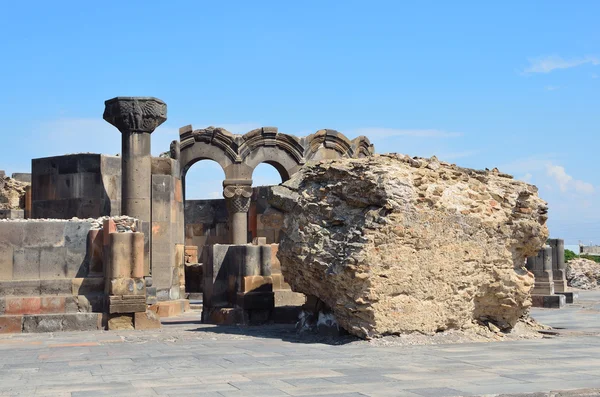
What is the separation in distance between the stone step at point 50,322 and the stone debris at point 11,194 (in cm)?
1306

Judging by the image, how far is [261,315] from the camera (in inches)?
442

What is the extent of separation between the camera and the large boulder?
26.5ft

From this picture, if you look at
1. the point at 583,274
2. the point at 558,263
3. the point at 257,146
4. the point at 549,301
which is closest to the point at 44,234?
the point at 257,146

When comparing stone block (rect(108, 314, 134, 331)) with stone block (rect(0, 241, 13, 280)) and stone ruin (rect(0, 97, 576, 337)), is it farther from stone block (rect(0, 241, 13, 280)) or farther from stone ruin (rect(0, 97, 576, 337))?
stone block (rect(0, 241, 13, 280))

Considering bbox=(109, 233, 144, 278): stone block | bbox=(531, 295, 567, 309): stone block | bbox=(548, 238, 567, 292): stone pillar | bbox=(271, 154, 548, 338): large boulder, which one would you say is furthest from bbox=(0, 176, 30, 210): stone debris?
bbox=(271, 154, 548, 338): large boulder

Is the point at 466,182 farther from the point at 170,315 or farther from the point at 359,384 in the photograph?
the point at 170,315

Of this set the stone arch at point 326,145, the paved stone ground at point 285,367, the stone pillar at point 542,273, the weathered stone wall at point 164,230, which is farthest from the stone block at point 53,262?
the stone pillar at point 542,273

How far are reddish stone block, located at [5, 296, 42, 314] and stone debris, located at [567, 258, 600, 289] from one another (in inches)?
809

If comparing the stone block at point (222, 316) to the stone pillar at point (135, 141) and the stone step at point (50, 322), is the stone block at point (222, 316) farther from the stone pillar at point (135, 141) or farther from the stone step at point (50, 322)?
the stone pillar at point (135, 141)

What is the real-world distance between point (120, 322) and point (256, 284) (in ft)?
6.86

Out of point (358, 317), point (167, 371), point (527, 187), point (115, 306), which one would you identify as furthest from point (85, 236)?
point (527, 187)

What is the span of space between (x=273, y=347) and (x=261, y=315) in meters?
3.45

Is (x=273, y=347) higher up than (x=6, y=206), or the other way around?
(x=6, y=206)

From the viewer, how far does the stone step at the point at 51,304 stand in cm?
1040
